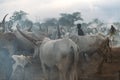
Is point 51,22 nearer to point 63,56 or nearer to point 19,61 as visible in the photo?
point 19,61

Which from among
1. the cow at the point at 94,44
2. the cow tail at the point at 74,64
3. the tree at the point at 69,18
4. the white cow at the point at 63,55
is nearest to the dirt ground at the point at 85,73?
the cow at the point at 94,44

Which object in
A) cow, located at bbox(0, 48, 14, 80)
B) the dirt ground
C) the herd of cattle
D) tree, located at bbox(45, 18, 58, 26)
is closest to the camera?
the herd of cattle

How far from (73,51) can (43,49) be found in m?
1.31

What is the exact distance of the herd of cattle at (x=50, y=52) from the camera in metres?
9.34

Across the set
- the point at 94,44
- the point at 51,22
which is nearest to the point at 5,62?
the point at 94,44

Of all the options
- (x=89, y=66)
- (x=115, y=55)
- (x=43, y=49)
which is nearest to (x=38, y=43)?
(x=43, y=49)

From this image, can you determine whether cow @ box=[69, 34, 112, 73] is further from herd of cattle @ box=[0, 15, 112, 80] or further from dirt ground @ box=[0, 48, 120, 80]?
dirt ground @ box=[0, 48, 120, 80]

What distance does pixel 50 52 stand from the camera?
380 inches

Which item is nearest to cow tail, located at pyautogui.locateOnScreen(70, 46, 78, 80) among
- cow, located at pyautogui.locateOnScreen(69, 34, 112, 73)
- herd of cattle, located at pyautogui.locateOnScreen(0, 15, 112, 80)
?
herd of cattle, located at pyautogui.locateOnScreen(0, 15, 112, 80)

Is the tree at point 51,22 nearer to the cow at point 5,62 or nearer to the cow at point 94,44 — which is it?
the cow at point 94,44

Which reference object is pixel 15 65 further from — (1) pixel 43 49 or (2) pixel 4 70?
(1) pixel 43 49

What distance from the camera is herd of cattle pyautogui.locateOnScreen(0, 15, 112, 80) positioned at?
9.34 meters

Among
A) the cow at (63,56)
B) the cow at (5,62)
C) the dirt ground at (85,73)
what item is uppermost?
the cow at (63,56)

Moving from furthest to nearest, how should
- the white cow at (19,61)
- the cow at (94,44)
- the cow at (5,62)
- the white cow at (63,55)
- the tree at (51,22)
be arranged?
1. the tree at (51,22)
2. the cow at (94,44)
3. the cow at (5,62)
4. the white cow at (19,61)
5. the white cow at (63,55)
